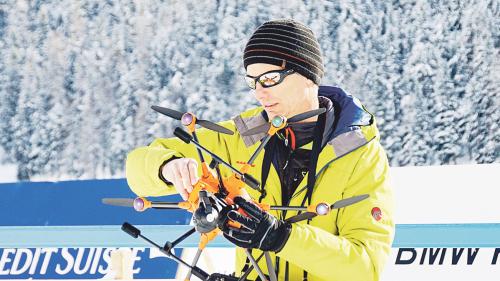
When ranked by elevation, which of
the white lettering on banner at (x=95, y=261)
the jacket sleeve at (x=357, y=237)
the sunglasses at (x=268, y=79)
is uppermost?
the sunglasses at (x=268, y=79)

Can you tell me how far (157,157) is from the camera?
1806 mm

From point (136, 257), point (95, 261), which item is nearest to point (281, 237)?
point (136, 257)

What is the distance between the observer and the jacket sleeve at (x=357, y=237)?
156 cm

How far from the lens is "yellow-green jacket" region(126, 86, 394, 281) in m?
1.60

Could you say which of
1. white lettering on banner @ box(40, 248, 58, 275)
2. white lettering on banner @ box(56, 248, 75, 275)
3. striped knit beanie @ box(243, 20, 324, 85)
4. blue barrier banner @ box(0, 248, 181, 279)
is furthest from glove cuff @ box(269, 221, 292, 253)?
white lettering on banner @ box(40, 248, 58, 275)

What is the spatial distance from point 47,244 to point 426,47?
15.5 ft

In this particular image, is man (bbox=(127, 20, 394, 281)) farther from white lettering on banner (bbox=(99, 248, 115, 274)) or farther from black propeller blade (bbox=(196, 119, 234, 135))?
white lettering on banner (bbox=(99, 248, 115, 274))

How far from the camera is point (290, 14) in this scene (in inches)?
362

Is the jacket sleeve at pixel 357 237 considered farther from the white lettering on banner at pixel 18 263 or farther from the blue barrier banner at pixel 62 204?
the white lettering on banner at pixel 18 263

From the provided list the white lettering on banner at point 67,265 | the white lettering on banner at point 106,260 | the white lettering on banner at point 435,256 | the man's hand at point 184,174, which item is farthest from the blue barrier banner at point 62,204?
the man's hand at point 184,174

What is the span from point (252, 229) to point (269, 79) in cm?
51

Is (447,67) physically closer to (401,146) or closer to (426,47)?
(426,47)

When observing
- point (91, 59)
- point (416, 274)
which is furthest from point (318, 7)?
point (416, 274)

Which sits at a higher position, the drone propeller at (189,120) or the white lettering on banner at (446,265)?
the drone propeller at (189,120)
